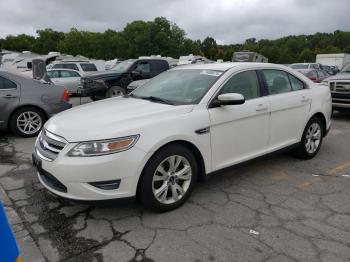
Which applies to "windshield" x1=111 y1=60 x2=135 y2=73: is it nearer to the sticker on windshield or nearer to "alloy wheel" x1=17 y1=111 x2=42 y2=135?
"alloy wheel" x1=17 y1=111 x2=42 y2=135

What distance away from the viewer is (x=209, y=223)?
11.4 feet

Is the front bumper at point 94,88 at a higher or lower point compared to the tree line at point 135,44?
lower

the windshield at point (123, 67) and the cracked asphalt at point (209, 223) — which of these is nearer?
the cracked asphalt at point (209, 223)

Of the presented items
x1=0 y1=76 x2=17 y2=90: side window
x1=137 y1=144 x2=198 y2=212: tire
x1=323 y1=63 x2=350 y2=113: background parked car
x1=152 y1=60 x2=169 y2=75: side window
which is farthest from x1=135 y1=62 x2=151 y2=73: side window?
x1=137 y1=144 x2=198 y2=212: tire

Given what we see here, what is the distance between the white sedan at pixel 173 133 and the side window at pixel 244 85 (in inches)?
0.5

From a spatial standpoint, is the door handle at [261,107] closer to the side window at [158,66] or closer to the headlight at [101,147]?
the headlight at [101,147]


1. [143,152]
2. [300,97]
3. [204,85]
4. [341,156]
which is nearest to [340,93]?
[341,156]

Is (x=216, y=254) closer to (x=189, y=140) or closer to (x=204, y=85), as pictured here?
(x=189, y=140)

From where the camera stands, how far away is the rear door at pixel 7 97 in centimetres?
679

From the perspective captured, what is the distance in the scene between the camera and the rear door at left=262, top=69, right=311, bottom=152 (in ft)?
15.3

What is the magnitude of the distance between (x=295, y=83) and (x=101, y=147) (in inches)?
131

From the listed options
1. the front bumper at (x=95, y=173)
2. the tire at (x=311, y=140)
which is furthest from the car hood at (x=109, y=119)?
the tire at (x=311, y=140)

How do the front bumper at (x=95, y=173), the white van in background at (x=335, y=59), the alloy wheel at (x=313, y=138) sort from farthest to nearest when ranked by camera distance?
the white van in background at (x=335, y=59) < the alloy wheel at (x=313, y=138) < the front bumper at (x=95, y=173)

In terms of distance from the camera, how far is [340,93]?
884cm
